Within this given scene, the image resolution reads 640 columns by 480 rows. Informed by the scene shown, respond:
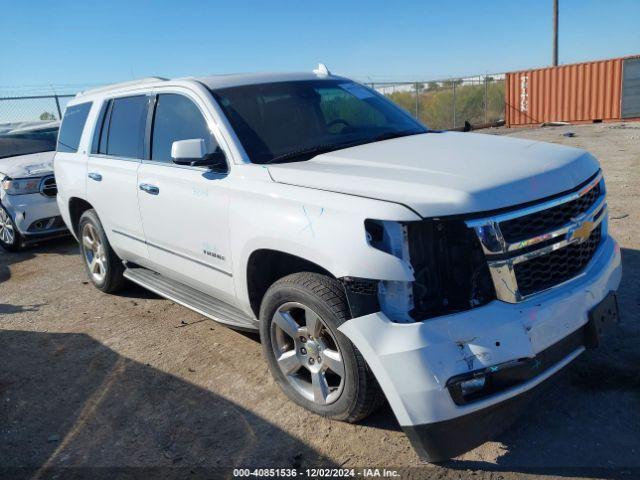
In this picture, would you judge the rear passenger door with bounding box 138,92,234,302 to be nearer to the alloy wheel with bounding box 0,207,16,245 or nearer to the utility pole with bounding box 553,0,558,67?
the alloy wheel with bounding box 0,207,16,245

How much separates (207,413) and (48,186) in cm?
556

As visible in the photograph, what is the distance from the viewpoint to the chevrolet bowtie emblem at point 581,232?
9.23 ft

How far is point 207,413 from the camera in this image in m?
3.42

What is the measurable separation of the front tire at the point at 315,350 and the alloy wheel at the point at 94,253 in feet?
9.40

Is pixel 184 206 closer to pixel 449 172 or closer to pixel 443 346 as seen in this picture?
pixel 449 172

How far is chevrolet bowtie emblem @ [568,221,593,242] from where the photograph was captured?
281 centimetres

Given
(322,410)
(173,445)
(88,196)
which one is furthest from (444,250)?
(88,196)

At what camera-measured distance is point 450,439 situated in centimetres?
246

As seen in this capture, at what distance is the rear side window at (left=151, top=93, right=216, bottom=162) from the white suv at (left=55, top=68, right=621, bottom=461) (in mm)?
17

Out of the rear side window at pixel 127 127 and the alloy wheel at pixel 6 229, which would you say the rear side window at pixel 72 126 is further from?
the alloy wheel at pixel 6 229

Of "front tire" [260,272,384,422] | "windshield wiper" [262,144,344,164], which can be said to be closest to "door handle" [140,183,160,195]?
"windshield wiper" [262,144,344,164]

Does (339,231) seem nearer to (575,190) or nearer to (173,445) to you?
(575,190)

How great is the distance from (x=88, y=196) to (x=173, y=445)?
301 cm

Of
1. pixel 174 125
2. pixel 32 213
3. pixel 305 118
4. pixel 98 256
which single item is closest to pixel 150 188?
pixel 174 125
